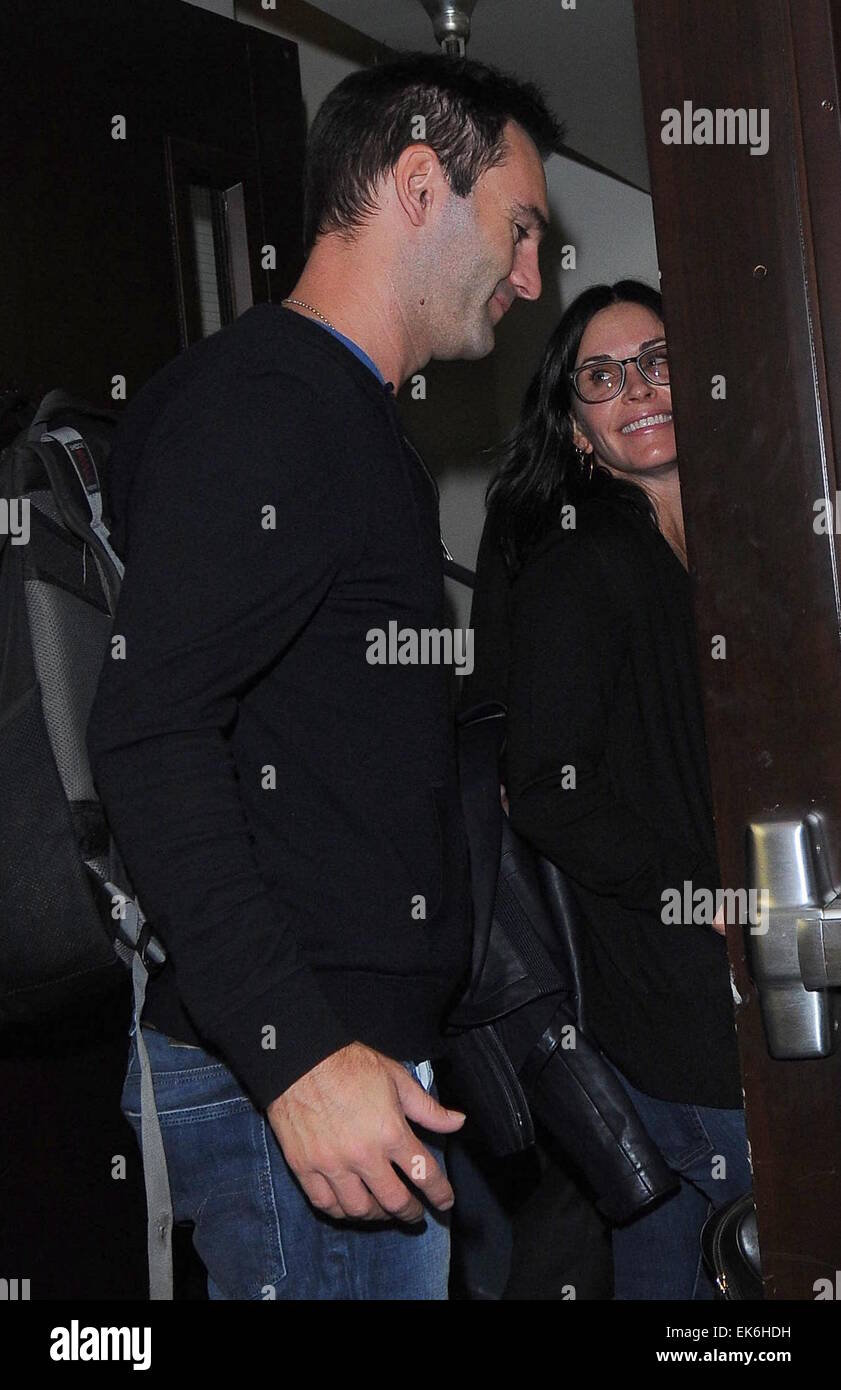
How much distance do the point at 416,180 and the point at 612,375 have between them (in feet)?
2.10

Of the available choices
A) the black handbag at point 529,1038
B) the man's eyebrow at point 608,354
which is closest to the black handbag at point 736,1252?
the black handbag at point 529,1038

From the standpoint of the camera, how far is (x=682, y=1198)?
1.41 m

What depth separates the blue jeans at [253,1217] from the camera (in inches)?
35.5

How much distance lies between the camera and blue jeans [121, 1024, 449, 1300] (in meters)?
0.90

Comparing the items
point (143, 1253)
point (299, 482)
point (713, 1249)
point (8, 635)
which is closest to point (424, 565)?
point (299, 482)

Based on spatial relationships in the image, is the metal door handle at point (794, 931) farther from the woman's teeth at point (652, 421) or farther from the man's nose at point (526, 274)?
the woman's teeth at point (652, 421)

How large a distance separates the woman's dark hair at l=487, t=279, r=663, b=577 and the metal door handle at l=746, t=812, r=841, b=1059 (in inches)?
33.4

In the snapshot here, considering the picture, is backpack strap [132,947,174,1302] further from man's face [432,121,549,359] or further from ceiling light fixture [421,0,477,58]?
ceiling light fixture [421,0,477,58]

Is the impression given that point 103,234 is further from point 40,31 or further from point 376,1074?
point 376,1074

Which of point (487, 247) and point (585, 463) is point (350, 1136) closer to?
point (487, 247)

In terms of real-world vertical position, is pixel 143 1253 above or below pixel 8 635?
below

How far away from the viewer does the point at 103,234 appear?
5.21 ft

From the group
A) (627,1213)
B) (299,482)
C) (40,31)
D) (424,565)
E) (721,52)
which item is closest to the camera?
(721,52)
